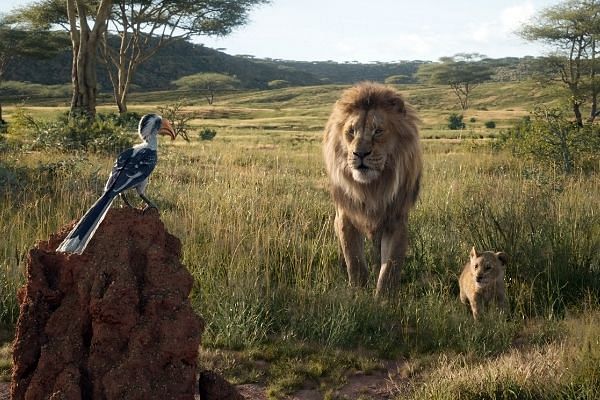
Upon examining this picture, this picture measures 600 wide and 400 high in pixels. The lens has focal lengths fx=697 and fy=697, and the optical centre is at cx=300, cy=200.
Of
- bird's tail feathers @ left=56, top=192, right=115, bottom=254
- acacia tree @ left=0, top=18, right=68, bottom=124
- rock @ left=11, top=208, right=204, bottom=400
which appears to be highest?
acacia tree @ left=0, top=18, right=68, bottom=124

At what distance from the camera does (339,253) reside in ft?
21.5

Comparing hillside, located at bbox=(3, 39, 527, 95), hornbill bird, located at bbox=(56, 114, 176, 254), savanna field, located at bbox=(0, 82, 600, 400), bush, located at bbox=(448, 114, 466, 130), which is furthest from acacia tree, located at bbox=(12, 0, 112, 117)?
hillside, located at bbox=(3, 39, 527, 95)

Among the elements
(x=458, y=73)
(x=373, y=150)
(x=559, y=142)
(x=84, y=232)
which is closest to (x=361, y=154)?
(x=373, y=150)

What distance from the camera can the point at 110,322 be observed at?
117 inches

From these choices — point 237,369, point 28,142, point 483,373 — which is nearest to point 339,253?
point 237,369

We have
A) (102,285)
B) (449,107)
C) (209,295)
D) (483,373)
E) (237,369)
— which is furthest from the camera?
(449,107)

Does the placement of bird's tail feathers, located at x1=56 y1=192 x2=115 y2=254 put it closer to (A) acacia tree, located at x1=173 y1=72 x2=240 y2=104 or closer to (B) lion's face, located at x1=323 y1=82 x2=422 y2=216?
(B) lion's face, located at x1=323 y1=82 x2=422 y2=216

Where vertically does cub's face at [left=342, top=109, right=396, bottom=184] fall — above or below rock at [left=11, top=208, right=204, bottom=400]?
above

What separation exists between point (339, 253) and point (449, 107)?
78036 mm

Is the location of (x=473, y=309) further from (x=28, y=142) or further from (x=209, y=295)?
(x=28, y=142)

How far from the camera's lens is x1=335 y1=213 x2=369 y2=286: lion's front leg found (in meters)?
5.86

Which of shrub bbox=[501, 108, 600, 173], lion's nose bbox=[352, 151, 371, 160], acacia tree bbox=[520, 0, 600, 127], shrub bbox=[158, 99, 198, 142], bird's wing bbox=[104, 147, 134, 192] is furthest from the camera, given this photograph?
acacia tree bbox=[520, 0, 600, 127]

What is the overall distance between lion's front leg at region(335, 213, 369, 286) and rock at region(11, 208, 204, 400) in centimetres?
282

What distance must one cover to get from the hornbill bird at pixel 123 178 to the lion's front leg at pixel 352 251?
9.13 feet
